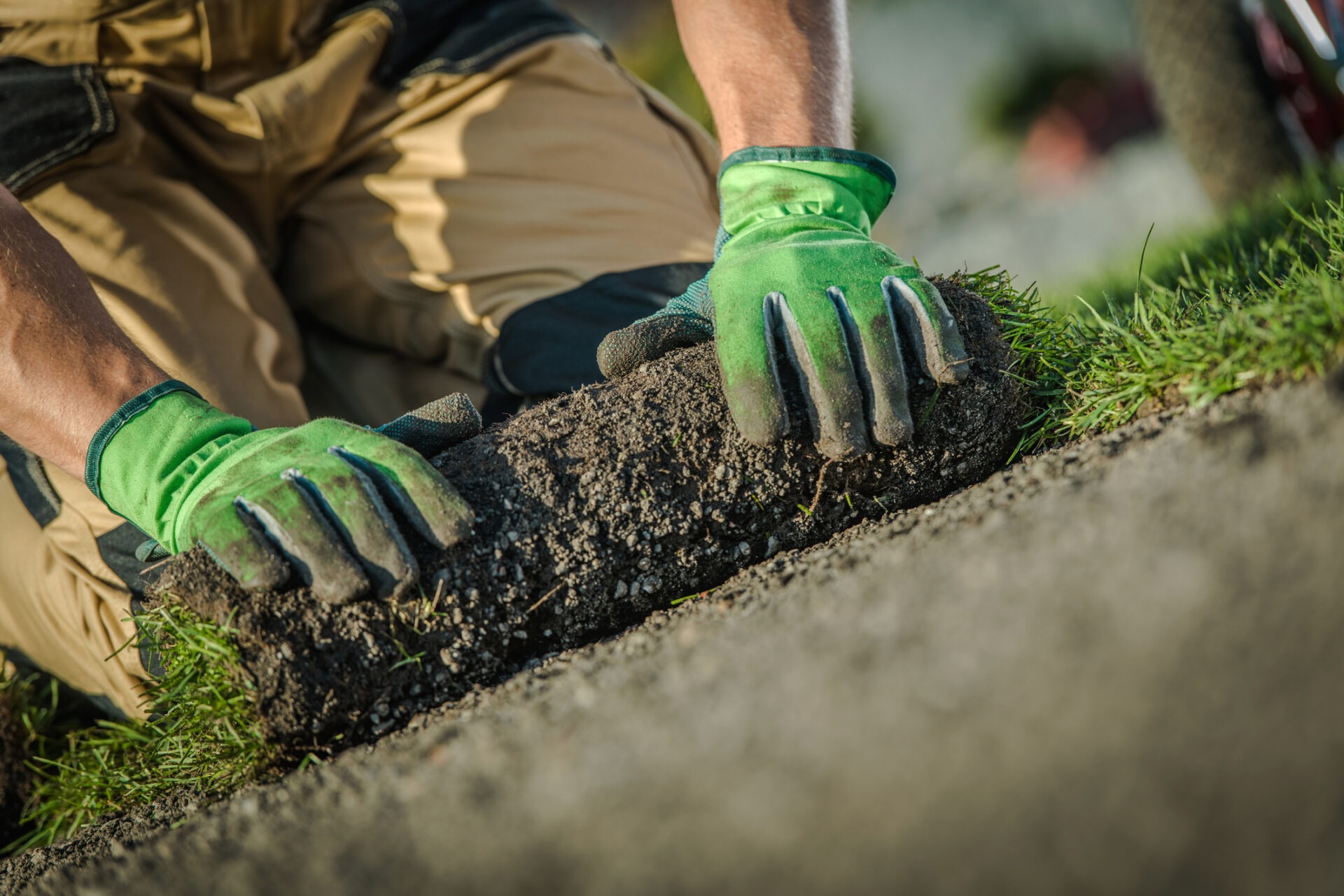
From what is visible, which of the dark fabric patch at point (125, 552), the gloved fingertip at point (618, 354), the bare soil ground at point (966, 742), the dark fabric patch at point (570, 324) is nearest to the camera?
the bare soil ground at point (966, 742)

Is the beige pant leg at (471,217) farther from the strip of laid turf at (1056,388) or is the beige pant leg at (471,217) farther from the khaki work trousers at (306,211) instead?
the strip of laid turf at (1056,388)

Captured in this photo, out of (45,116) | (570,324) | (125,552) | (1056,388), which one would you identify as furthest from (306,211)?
(1056,388)

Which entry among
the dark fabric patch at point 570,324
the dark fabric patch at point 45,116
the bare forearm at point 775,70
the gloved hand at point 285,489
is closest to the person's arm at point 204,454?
the gloved hand at point 285,489

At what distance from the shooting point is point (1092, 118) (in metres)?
9.16

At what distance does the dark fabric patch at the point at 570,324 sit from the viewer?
2293mm

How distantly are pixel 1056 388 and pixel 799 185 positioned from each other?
67 cm

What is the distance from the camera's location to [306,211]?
2.64m

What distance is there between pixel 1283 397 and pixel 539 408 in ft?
3.85

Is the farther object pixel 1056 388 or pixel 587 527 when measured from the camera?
pixel 1056 388

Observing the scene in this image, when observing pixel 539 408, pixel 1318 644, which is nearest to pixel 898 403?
pixel 539 408

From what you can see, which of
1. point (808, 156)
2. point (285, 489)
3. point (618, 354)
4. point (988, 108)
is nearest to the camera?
point (285, 489)

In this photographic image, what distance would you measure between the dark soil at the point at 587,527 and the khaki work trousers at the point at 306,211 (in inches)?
32.7

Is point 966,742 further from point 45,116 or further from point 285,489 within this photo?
point 45,116

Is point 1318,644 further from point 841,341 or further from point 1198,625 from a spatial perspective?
point 841,341
